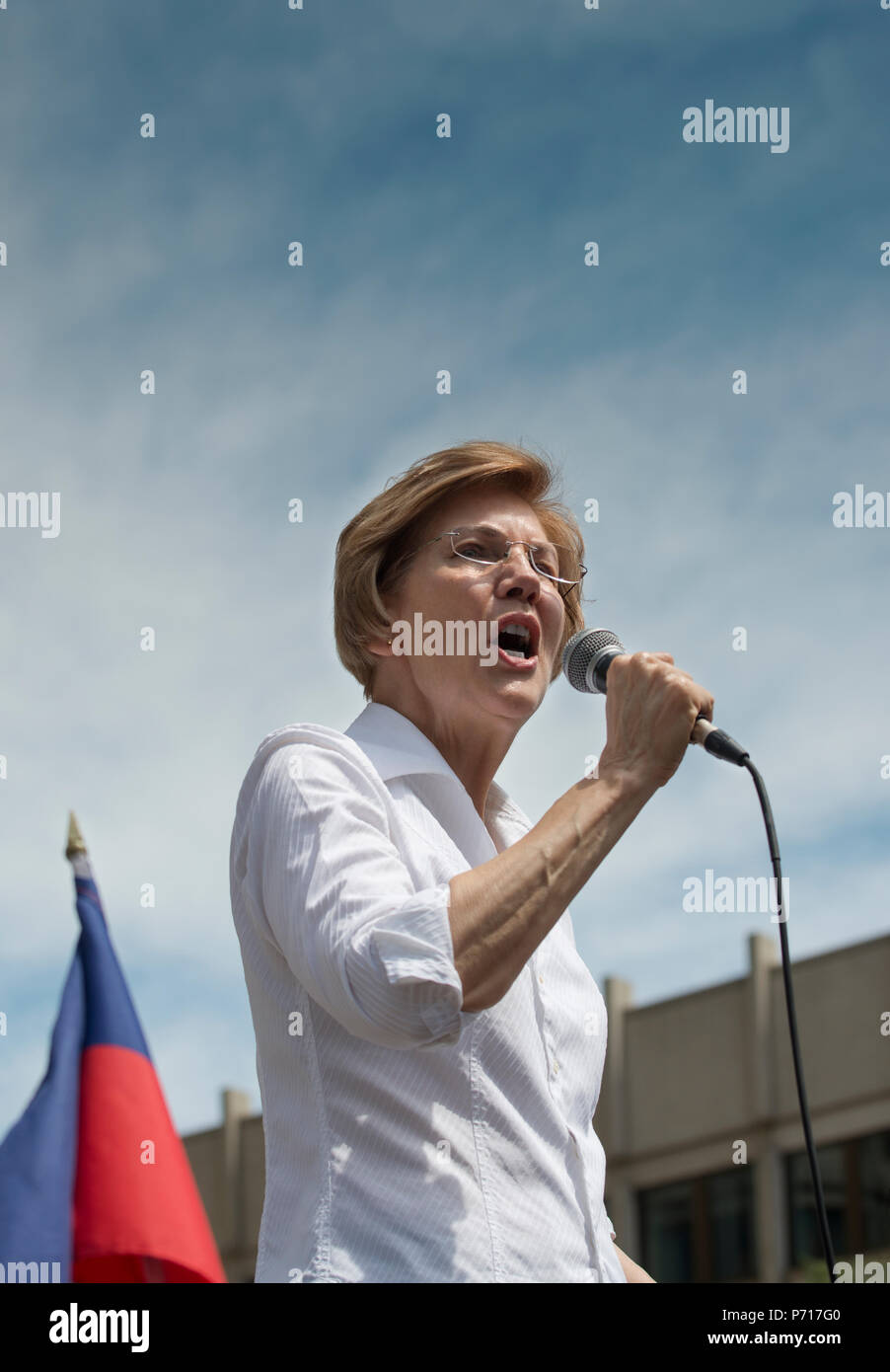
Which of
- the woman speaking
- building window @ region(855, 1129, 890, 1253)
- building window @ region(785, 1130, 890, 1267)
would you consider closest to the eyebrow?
the woman speaking

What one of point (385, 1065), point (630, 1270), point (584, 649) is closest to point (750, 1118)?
point (630, 1270)

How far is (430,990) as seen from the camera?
225 cm

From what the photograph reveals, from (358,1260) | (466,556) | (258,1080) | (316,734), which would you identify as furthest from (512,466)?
(358,1260)

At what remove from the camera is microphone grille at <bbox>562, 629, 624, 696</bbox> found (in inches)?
118

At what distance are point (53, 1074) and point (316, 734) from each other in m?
3.66

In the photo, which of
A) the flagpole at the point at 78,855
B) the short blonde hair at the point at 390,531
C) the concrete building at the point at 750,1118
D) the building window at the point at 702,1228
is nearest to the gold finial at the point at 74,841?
the flagpole at the point at 78,855

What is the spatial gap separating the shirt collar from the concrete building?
17.5m

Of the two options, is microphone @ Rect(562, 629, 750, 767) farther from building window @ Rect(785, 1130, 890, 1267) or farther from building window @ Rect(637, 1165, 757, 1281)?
building window @ Rect(637, 1165, 757, 1281)

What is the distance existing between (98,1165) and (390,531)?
10.3 feet

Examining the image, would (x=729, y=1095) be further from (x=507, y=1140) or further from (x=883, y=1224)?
(x=507, y=1140)

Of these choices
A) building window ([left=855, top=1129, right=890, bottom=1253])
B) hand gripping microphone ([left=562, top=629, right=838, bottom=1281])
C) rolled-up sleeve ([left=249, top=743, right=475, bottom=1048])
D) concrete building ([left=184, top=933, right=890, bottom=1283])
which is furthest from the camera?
concrete building ([left=184, top=933, right=890, bottom=1283])

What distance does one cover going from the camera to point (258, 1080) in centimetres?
267

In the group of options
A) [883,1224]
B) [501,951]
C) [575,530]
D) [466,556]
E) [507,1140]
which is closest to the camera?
[501,951]
